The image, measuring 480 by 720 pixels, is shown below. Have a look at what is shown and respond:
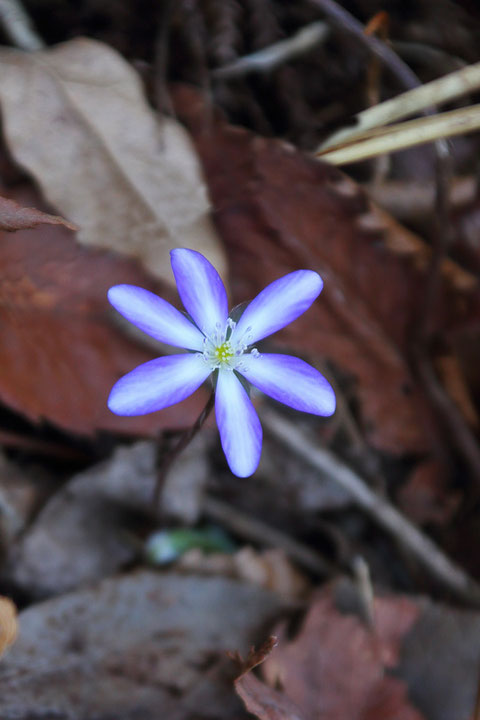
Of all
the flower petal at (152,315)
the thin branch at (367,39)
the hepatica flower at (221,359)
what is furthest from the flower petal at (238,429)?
the thin branch at (367,39)

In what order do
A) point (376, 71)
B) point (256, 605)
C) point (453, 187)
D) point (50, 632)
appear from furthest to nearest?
point (453, 187)
point (376, 71)
point (256, 605)
point (50, 632)

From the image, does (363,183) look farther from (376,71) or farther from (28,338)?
(28,338)

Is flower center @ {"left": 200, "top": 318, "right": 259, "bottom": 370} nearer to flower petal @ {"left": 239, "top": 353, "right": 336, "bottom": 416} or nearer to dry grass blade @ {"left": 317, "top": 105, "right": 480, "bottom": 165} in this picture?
flower petal @ {"left": 239, "top": 353, "right": 336, "bottom": 416}

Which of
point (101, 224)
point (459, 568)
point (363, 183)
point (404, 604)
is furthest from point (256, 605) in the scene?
point (363, 183)

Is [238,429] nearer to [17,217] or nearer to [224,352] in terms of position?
[224,352]

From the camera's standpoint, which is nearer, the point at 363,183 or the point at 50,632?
the point at 50,632

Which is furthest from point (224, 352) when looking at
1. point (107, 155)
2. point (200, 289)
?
point (107, 155)

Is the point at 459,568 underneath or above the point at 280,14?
underneath
